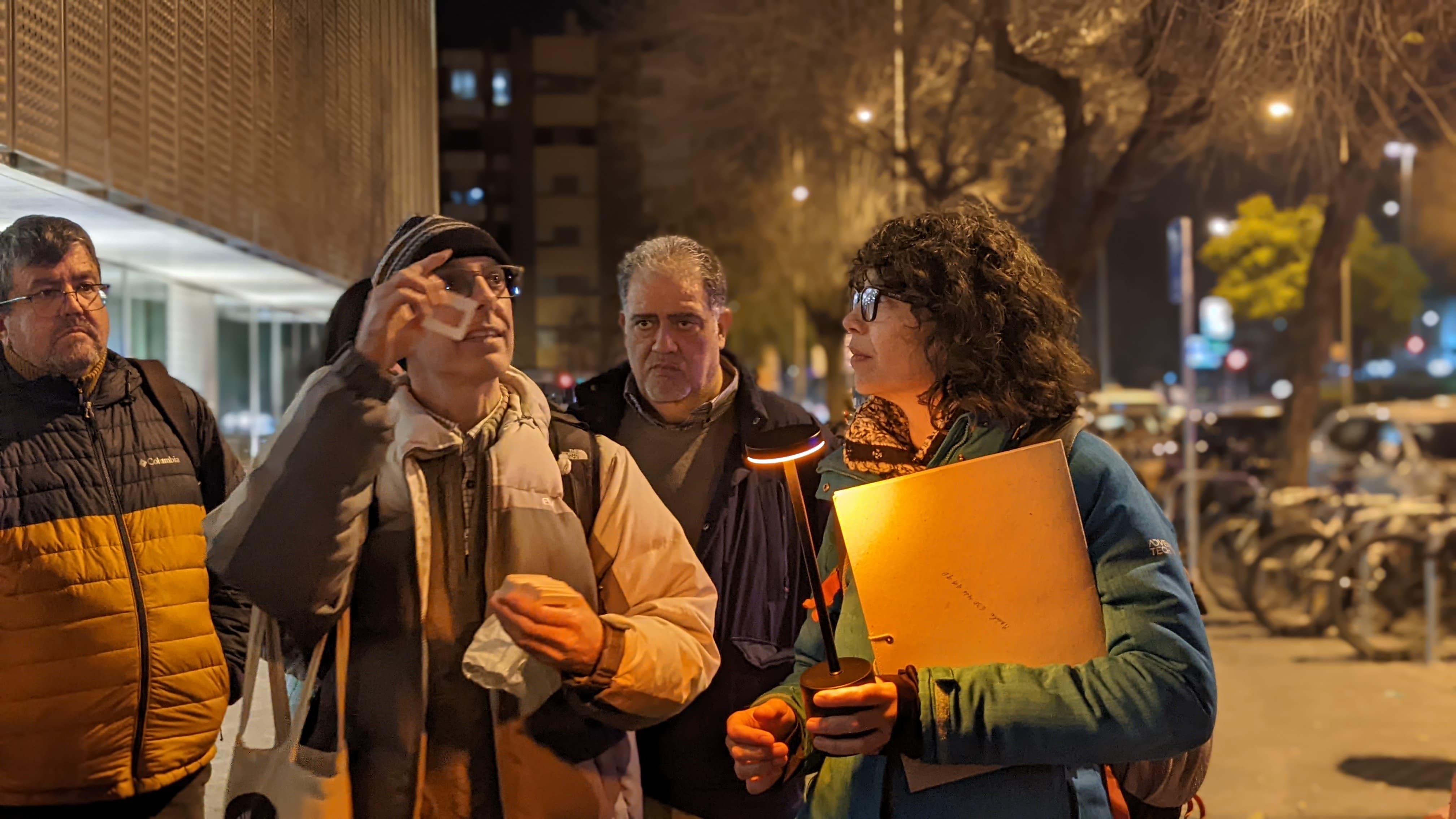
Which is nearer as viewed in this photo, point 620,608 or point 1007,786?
point 1007,786

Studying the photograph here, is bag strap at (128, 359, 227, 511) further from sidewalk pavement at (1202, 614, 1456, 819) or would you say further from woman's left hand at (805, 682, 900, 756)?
sidewalk pavement at (1202, 614, 1456, 819)

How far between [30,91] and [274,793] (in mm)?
1614

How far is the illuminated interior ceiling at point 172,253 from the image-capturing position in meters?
2.77

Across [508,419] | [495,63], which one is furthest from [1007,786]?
[495,63]

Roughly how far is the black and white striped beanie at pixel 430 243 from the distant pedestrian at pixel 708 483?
45.4 inches

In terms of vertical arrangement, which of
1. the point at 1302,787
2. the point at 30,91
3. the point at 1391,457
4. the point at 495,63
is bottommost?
the point at 1302,787

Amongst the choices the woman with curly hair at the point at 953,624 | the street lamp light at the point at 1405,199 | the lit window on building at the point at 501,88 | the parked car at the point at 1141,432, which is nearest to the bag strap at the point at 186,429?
the woman with curly hair at the point at 953,624

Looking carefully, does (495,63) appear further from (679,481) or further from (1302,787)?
(1302,787)

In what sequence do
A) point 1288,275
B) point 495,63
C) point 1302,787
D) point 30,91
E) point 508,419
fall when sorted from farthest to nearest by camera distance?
point 1288,275 < point 1302,787 < point 495,63 < point 30,91 < point 508,419

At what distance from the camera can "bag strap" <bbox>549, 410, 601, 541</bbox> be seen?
89.7 inches

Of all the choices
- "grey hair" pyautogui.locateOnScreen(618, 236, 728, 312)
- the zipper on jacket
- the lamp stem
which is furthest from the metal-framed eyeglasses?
the zipper on jacket

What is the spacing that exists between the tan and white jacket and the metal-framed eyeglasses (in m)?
0.55

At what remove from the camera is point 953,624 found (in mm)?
2041

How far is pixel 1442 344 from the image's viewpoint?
69.8 m
